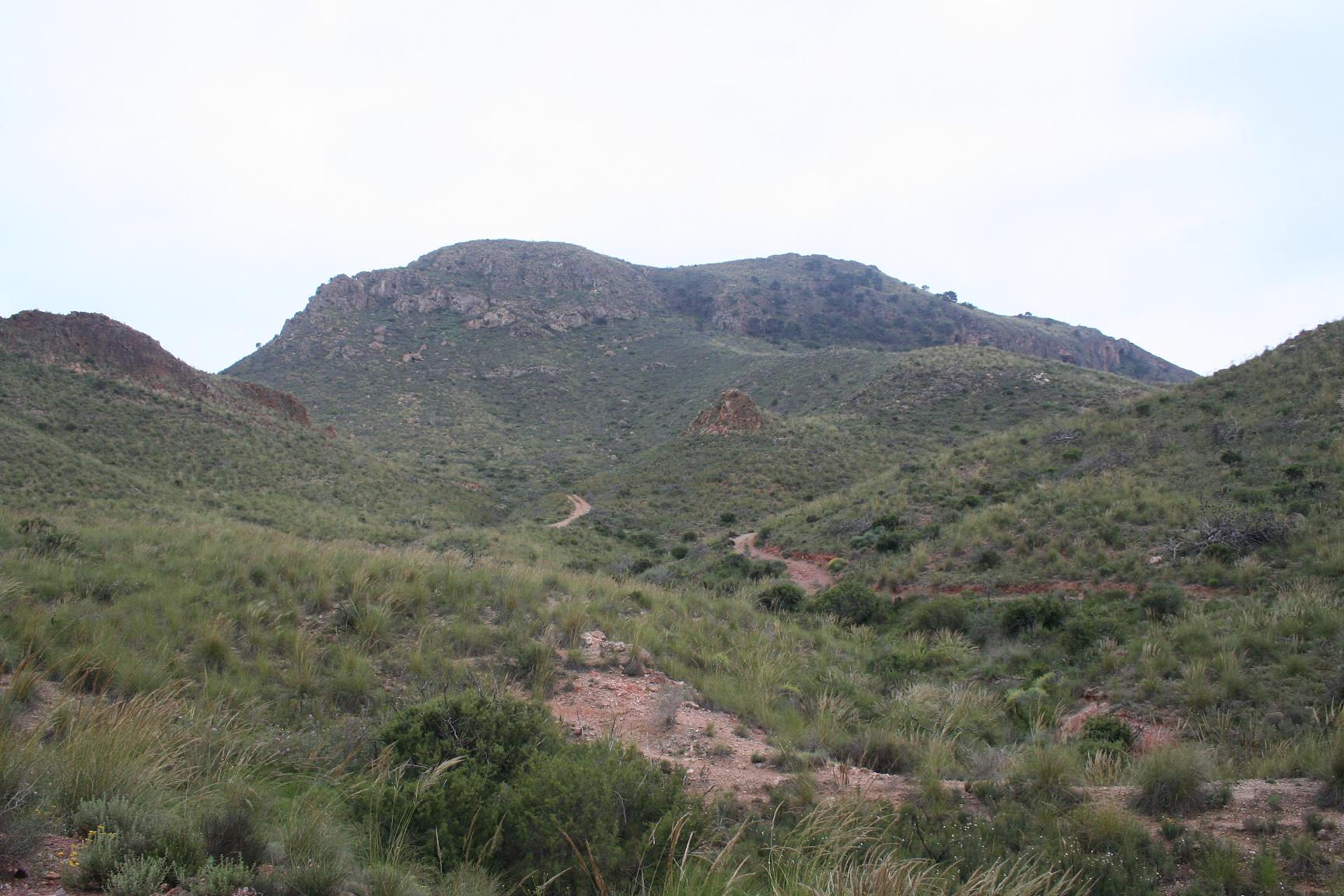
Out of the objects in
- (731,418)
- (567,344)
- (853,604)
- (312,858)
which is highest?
(567,344)

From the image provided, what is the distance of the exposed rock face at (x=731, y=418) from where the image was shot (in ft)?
137

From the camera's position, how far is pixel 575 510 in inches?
1441

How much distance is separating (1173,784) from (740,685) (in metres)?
4.43

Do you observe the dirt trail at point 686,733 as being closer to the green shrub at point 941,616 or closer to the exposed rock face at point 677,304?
the green shrub at point 941,616

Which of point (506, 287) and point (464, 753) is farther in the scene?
point (506, 287)

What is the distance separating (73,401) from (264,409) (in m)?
9.48

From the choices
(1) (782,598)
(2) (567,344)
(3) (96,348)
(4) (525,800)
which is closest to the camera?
(4) (525,800)

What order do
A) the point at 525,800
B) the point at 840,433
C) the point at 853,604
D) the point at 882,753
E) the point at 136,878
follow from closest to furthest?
the point at 136,878
the point at 525,800
the point at 882,753
the point at 853,604
the point at 840,433

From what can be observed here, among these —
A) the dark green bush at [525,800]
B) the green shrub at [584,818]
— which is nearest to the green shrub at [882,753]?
the dark green bush at [525,800]

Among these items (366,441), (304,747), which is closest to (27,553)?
(304,747)

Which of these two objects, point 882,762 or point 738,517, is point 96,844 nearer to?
point 882,762

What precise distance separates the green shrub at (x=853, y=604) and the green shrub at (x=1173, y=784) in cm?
883

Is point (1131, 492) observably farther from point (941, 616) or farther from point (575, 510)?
point (575, 510)

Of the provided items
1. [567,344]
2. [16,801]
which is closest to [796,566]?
[16,801]
